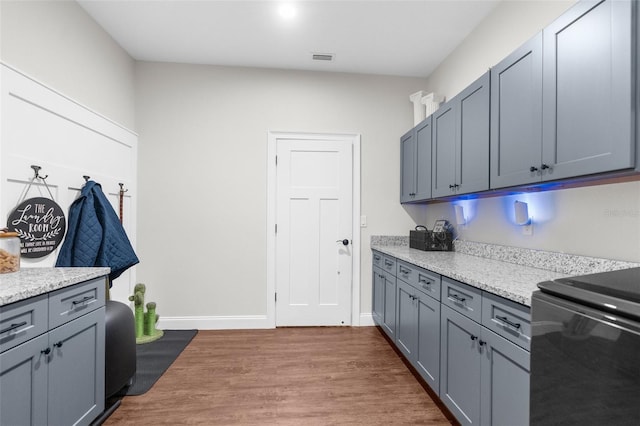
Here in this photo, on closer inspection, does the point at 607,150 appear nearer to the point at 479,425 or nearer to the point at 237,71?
the point at 479,425


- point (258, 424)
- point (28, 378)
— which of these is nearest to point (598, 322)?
point (258, 424)

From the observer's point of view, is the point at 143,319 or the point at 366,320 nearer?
the point at 143,319

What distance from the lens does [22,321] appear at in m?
1.27

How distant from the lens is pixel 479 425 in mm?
1504

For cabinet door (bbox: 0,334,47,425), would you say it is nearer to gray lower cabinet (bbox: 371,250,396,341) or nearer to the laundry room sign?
the laundry room sign

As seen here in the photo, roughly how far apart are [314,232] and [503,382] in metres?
2.38

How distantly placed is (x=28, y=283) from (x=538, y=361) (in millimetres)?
2084

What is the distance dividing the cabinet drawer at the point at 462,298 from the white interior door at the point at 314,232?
1732mm

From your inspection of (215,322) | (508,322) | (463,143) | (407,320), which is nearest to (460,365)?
(508,322)

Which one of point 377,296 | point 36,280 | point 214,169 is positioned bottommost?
point 377,296

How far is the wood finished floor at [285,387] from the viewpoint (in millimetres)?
1907

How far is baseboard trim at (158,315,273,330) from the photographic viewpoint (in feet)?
10.9

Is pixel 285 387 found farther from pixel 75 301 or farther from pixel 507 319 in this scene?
pixel 507 319

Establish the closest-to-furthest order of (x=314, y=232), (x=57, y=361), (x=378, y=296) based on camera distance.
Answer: (x=57, y=361)
(x=378, y=296)
(x=314, y=232)
